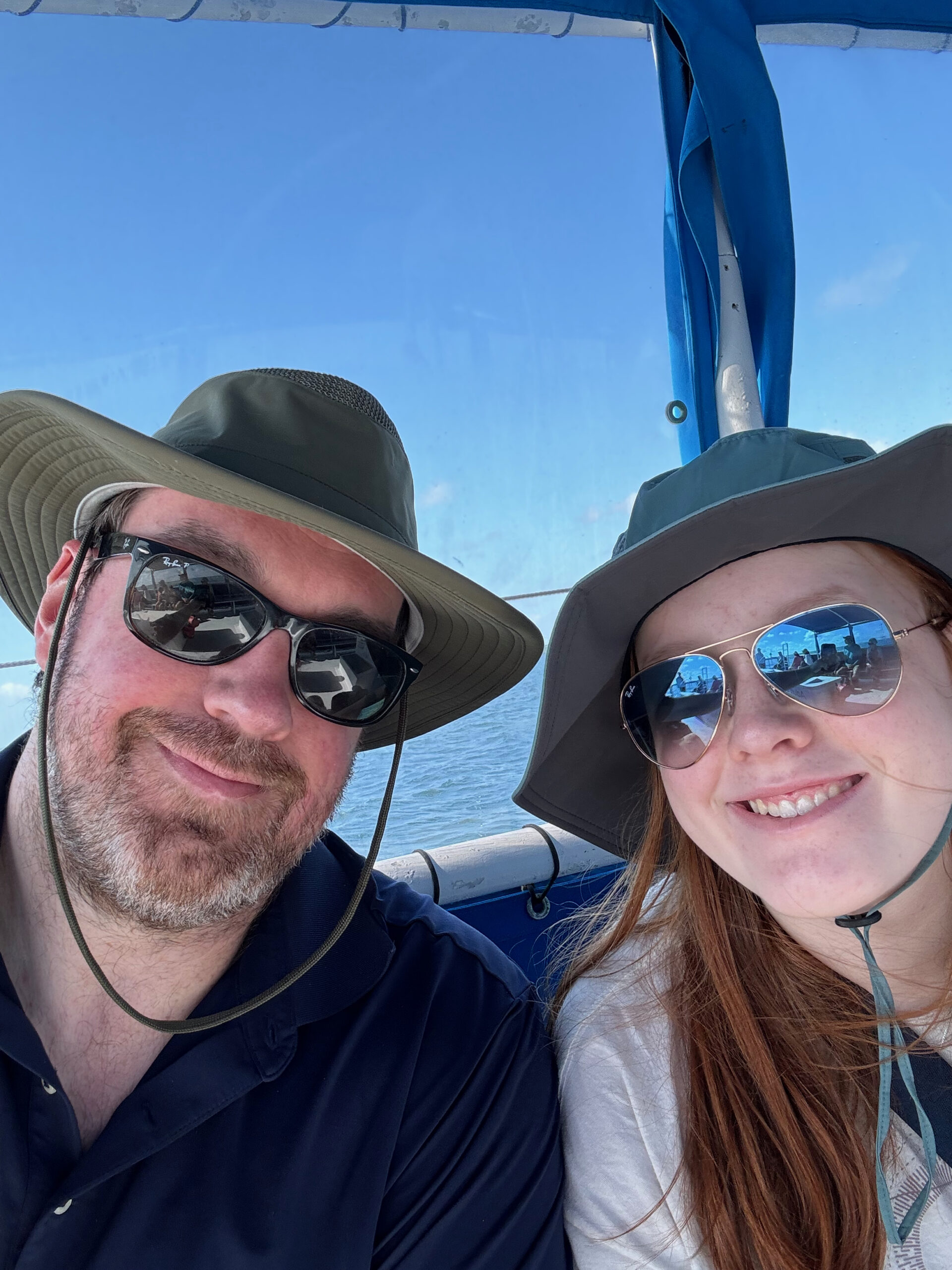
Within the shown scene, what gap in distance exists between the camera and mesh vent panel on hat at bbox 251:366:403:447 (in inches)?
54.4

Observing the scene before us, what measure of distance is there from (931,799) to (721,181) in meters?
2.18

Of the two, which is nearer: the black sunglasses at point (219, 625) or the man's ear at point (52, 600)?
the black sunglasses at point (219, 625)

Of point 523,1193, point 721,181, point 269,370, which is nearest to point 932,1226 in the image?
point 523,1193

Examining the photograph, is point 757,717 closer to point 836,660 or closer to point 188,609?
point 836,660

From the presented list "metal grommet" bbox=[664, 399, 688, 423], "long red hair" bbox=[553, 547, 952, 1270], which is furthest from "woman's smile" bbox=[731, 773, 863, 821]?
"metal grommet" bbox=[664, 399, 688, 423]

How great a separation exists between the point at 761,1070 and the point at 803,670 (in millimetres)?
585

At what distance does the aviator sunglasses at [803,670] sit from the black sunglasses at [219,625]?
0.49 meters

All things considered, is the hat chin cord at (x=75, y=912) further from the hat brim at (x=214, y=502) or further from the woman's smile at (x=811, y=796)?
the woman's smile at (x=811, y=796)

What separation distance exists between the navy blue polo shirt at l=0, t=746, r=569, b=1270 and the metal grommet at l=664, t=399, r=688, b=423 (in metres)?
1.92

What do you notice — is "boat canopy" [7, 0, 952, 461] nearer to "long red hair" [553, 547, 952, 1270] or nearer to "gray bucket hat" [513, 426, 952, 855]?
"gray bucket hat" [513, 426, 952, 855]

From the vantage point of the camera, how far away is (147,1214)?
99cm

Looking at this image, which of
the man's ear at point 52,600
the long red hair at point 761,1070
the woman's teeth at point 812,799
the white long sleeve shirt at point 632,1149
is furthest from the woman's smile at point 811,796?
the man's ear at point 52,600

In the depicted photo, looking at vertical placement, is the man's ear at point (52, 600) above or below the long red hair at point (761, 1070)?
above

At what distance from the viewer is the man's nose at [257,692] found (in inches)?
47.6
